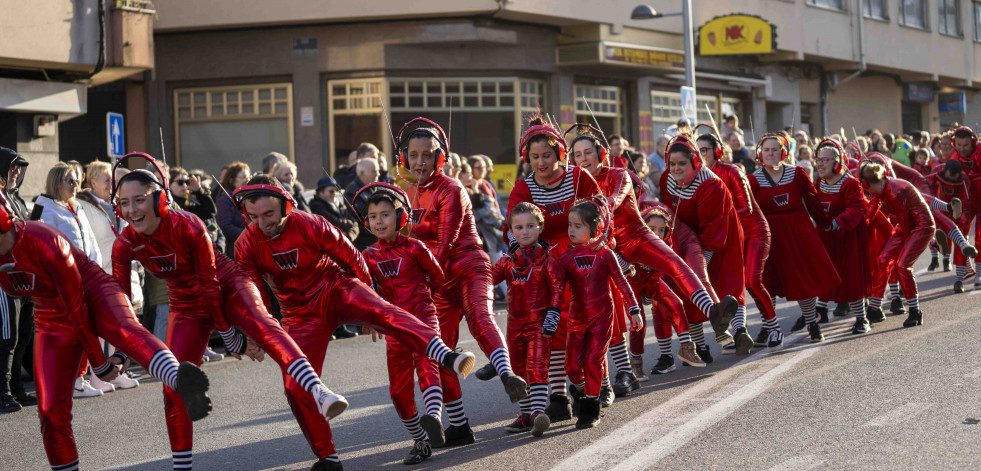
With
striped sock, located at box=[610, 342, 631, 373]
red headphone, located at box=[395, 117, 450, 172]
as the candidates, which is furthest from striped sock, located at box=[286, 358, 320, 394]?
striped sock, located at box=[610, 342, 631, 373]

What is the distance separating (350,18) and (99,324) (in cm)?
1744

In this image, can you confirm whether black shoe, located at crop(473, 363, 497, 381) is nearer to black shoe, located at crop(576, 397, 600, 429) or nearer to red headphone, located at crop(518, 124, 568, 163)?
black shoe, located at crop(576, 397, 600, 429)

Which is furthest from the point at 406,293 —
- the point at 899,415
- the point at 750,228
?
the point at 750,228

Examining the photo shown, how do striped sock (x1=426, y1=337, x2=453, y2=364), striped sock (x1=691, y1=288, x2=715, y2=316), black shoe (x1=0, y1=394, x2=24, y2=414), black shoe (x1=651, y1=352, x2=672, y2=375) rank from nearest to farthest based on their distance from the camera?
striped sock (x1=426, y1=337, x2=453, y2=364) → striped sock (x1=691, y1=288, x2=715, y2=316) → black shoe (x1=0, y1=394, x2=24, y2=414) → black shoe (x1=651, y1=352, x2=672, y2=375)

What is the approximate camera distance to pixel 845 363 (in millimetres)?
9062

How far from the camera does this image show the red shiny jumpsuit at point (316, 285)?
21.1 ft

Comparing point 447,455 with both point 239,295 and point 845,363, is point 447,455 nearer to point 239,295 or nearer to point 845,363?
point 239,295

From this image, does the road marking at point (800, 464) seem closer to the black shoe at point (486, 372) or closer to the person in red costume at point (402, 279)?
the black shoe at point (486, 372)

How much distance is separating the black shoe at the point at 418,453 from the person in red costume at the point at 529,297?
81 cm

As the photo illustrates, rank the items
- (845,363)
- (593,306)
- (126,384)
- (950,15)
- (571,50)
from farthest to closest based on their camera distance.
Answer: (950,15) → (571,50) → (126,384) → (845,363) → (593,306)

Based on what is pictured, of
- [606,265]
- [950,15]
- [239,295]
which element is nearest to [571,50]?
[606,265]

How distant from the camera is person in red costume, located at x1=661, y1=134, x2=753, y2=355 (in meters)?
9.59

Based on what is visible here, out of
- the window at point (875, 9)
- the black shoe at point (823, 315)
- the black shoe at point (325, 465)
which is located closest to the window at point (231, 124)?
the black shoe at point (823, 315)

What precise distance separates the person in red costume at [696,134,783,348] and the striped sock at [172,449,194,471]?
5.30 meters
